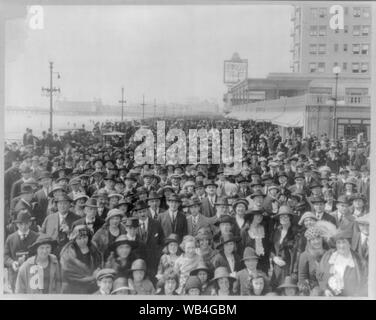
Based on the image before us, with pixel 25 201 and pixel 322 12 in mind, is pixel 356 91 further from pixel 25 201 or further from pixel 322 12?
pixel 25 201

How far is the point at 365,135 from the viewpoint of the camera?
4.48 meters

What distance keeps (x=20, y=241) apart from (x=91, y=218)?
555mm

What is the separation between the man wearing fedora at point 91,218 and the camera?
4.46m

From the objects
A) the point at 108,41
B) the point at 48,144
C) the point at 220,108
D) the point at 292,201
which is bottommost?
the point at 292,201

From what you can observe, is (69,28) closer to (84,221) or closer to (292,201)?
(84,221)

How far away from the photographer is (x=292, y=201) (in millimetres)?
4473

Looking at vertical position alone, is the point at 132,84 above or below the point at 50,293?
above

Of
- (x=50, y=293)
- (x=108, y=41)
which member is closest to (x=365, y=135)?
(x=108, y=41)

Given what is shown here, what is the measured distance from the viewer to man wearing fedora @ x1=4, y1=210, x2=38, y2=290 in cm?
448

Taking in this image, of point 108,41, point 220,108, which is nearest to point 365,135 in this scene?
Result: point 220,108

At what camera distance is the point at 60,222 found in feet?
14.7

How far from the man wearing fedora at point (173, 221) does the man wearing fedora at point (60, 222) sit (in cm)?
64

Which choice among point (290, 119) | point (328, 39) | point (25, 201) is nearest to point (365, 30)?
point (328, 39)
